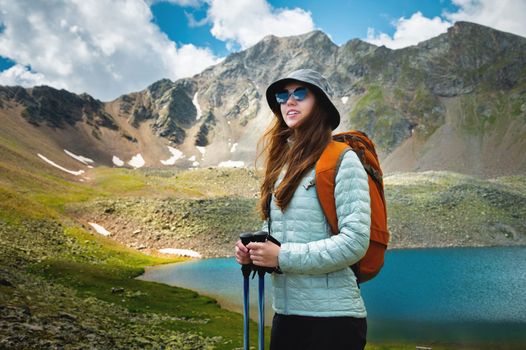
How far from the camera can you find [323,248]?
11.8ft

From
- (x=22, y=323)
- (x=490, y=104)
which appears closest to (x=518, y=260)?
(x=22, y=323)

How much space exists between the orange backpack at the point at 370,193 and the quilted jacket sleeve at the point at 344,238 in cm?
9

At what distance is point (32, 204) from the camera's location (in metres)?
70.9

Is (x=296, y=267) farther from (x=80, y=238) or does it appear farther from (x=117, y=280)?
(x=80, y=238)

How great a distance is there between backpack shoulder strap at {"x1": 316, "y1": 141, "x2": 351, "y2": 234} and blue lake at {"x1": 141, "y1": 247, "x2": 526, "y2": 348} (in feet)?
88.0

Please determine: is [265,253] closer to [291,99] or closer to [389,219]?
[291,99]

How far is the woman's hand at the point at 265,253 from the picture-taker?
3.74 m

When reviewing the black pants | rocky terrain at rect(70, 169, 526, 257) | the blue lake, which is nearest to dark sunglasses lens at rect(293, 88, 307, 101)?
the black pants

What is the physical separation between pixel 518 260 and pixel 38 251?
68190 mm

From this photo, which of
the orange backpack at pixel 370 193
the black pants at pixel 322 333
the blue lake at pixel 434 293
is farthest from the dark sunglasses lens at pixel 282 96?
the blue lake at pixel 434 293

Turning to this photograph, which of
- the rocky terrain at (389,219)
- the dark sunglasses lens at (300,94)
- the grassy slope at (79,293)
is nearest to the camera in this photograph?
the dark sunglasses lens at (300,94)

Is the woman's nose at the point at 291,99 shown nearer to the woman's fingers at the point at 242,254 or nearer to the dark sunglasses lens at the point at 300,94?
the dark sunglasses lens at the point at 300,94

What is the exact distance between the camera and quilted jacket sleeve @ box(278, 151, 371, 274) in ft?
11.5

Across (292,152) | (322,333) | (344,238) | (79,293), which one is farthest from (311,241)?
(79,293)
